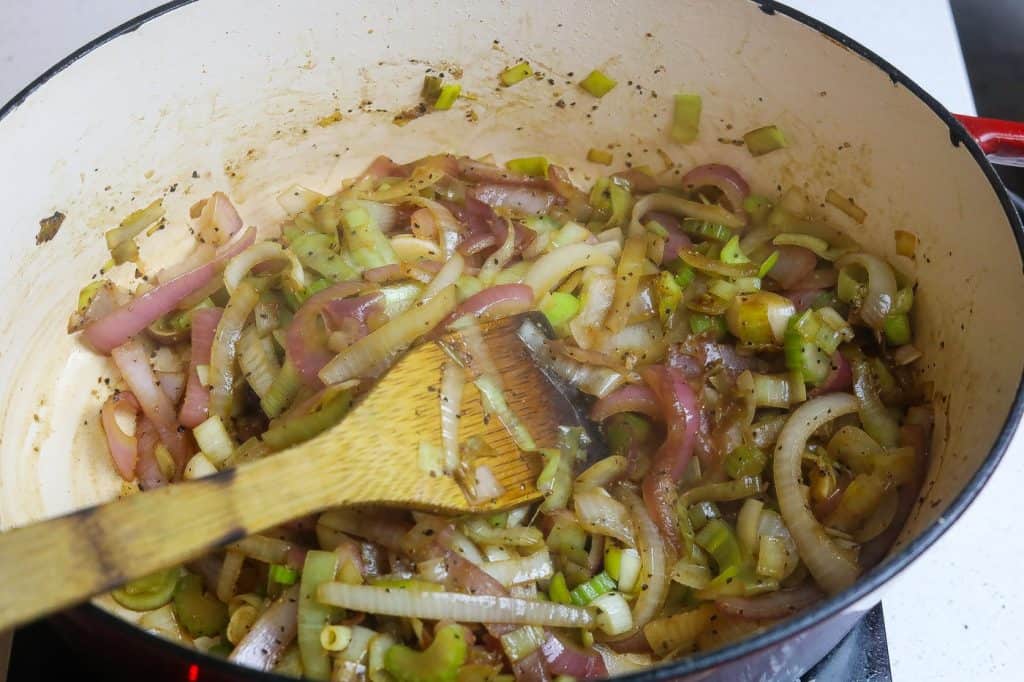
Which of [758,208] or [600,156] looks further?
[600,156]

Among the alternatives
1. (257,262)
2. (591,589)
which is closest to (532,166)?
(257,262)

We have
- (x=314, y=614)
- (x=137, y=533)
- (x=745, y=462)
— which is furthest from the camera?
(x=745, y=462)

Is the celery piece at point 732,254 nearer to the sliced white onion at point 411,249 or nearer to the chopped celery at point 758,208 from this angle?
the chopped celery at point 758,208

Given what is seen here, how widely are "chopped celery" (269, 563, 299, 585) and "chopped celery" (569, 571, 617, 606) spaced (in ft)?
1.53

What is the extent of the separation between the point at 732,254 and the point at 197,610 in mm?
1260

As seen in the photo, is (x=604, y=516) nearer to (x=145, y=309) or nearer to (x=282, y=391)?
(x=282, y=391)

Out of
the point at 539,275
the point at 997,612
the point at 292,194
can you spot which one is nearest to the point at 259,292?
the point at 292,194

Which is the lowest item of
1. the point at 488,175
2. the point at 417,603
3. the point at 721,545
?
the point at 721,545

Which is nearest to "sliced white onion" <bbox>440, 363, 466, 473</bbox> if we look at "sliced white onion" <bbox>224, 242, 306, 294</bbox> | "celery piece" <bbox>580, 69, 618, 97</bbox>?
"sliced white onion" <bbox>224, 242, 306, 294</bbox>

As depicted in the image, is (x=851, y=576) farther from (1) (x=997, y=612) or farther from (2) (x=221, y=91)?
(2) (x=221, y=91)

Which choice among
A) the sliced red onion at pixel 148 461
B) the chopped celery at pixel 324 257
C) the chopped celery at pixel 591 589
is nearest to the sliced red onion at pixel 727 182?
the chopped celery at pixel 324 257

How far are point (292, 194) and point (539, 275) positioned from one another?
2.04 ft

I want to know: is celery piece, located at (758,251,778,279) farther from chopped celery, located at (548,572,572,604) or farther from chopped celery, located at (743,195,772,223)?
chopped celery, located at (548,572,572,604)

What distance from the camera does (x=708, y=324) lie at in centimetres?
183
